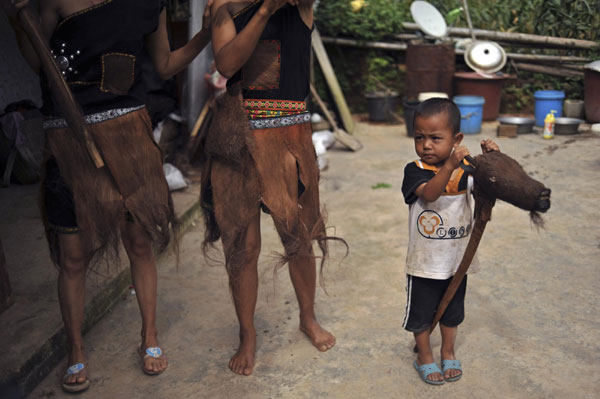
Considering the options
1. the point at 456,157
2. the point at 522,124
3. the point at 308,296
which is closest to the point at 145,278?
the point at 308,296

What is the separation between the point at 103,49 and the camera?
232 cm

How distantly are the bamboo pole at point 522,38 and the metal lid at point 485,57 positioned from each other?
0.57 metres

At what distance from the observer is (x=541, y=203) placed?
6.29 feet

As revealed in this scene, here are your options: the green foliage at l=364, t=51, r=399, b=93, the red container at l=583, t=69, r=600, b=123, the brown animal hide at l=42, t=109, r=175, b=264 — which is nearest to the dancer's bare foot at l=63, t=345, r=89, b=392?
the brown animal hide at l=42, t=109, r=175, b=264

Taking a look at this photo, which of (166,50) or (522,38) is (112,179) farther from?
(522,38)

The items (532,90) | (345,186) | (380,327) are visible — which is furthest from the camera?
(532,90)

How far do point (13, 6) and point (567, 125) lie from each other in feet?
21.7

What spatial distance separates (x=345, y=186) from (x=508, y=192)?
3.58 metres

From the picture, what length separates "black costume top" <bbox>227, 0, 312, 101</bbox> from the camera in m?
2.36

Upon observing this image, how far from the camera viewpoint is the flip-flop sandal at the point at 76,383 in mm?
2570

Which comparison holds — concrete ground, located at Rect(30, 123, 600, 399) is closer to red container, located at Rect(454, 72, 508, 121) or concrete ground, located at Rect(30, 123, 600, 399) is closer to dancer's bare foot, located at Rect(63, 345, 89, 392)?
dancer's bare foot, located at Rect(63, 345, 89, 392)

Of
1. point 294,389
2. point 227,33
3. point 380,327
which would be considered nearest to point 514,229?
point 380,327

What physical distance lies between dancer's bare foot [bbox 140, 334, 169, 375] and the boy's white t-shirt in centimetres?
124

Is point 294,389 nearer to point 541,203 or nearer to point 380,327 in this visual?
point 380,327
